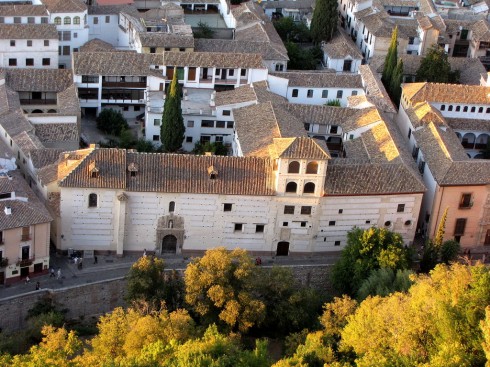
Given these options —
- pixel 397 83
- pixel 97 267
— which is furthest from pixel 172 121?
pixel 397 83

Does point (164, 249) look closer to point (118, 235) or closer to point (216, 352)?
point (118, 235)

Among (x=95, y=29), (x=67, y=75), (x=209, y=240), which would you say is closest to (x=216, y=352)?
(x=209, y=240)

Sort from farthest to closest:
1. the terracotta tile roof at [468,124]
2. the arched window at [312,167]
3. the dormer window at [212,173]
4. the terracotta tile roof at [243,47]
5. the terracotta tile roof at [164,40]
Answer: the terracotta tile roof at [243,47], the terracotta tile roof at [164,40], the terracotta tile roof at [468,124], the arched window at [312,167], the dormer window at [212,173]

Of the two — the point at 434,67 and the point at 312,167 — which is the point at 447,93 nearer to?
the point at 434,67

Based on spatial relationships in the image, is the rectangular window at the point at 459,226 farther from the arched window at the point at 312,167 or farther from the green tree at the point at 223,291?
the green tree at the point at 223,291

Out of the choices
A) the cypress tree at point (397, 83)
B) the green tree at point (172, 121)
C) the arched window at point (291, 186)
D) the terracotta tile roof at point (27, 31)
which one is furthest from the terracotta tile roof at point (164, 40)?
the arched window at point (291, 186)
